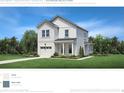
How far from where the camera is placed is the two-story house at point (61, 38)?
170 centimetres

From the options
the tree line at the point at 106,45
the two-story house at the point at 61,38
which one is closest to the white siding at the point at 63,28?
the two-story house at the point at 61,38

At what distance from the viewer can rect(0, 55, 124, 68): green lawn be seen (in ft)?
5.34

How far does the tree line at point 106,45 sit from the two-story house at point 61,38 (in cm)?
4

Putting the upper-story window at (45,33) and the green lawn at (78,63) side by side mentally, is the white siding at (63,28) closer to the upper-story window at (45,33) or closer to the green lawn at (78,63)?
the upper-story window at (45,33)

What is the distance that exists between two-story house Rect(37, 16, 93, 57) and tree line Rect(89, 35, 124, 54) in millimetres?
43

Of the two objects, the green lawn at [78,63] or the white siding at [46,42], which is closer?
the green lawn at [78,63]

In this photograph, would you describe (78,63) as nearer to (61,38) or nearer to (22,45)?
(61,38)

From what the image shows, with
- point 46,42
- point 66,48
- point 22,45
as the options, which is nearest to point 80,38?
point 66,48
